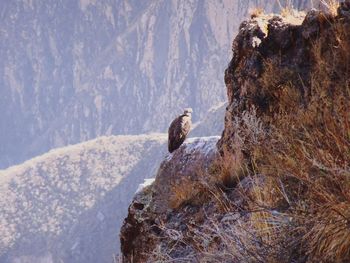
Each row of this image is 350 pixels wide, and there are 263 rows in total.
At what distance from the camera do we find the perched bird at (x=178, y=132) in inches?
294

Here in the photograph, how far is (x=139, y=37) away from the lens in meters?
183

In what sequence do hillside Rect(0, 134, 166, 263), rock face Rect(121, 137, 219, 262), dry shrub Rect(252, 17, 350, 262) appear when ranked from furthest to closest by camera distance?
hillside Rect(0, 134, 166, 263), rock face Rect(121, 137, 219, 262), dry shrub Rect(252, 17, 350, 262)

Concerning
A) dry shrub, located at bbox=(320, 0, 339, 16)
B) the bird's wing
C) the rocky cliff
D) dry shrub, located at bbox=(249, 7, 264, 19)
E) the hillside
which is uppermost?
dry shrub, located at bbox=(320, 0, 339, 16)

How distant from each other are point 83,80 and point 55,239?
109m

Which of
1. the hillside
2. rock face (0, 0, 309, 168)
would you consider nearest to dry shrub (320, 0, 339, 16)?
the hillside

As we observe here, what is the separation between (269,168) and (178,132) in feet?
10.9

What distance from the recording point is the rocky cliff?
3021 millimetres

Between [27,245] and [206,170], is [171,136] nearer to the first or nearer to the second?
[206,170]

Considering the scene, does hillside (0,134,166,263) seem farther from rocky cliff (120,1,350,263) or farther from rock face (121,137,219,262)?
rocky cliff (120,1,350,263)

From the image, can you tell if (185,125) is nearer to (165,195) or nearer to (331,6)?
(165,195)

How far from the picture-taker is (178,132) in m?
7.52

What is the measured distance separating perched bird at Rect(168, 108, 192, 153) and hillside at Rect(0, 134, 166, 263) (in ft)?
246

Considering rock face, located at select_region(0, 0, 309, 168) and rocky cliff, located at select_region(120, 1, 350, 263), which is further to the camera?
rock face, located at select_region(0, 0, 309, 168)

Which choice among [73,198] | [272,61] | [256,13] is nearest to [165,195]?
[272,61]
